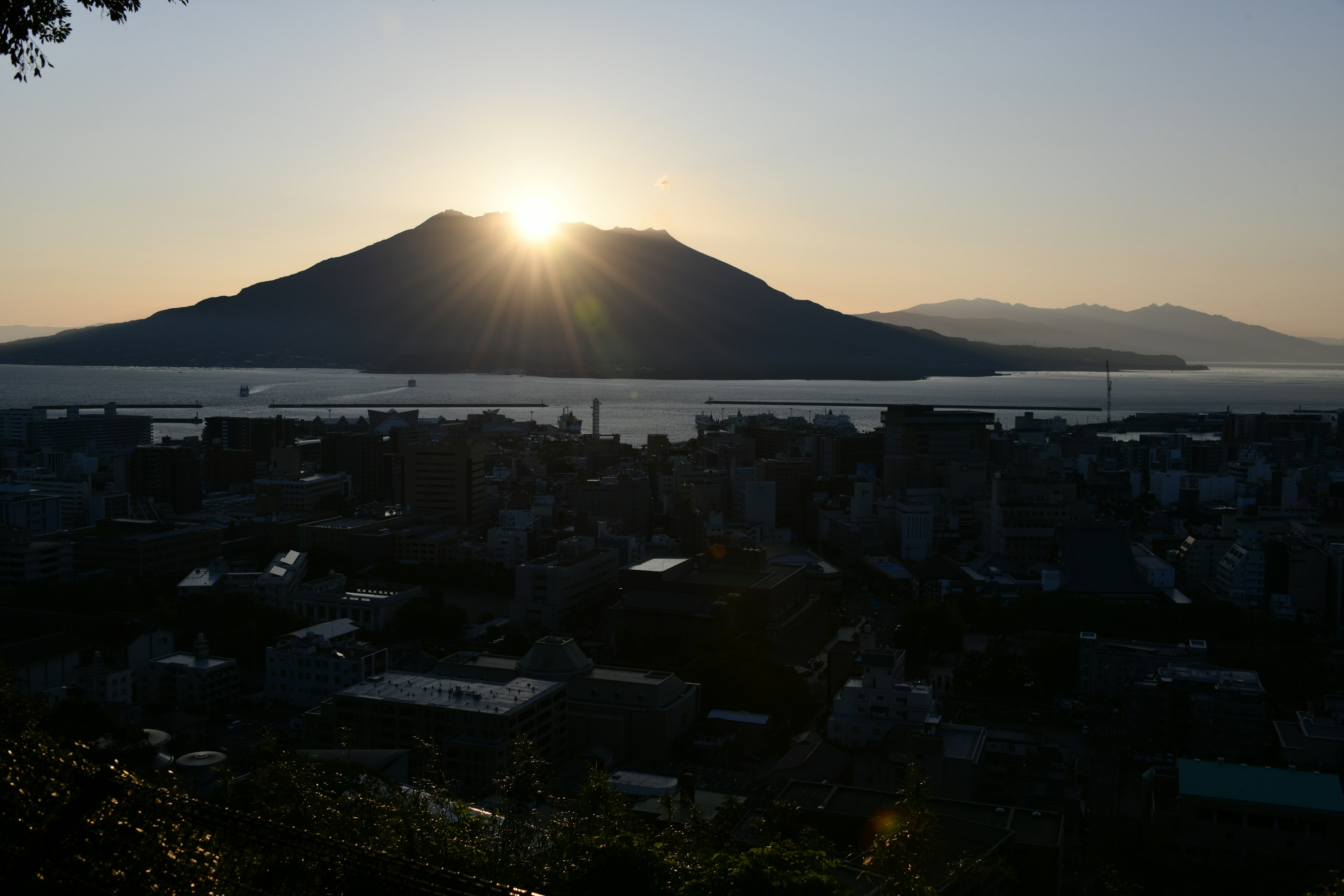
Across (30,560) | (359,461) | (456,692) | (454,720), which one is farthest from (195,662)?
(359,461)

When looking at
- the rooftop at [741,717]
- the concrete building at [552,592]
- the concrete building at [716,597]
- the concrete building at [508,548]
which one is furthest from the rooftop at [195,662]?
the concrete building at [508,548]

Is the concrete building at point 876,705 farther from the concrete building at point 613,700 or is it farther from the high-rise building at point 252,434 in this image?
the high-rise building at point 252,434

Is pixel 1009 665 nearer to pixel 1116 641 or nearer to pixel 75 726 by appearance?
pixel 1116 641

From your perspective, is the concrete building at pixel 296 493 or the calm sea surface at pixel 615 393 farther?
the calm sea surface at pixel 615 393

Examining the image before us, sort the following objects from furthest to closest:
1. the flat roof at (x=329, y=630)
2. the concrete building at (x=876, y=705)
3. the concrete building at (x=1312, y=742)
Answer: the flat roof at (x=329, y=630) < the concrete building at (x=876, y=705) < the concrete building at (x=1312, y=742)

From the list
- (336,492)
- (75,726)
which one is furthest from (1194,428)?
(75,726)
